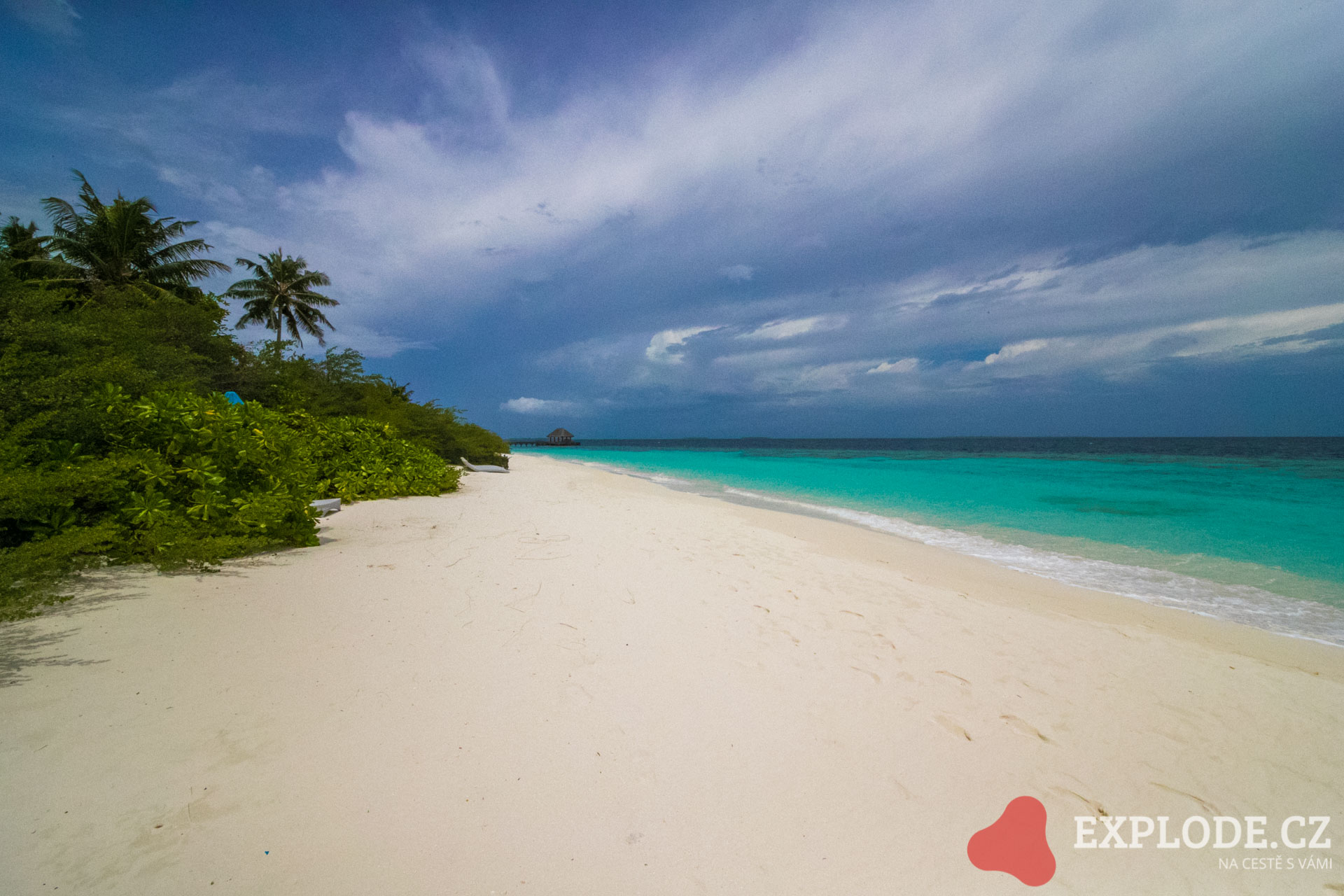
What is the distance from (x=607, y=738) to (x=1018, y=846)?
1947mm

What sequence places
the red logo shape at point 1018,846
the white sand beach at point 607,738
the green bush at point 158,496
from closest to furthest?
1. the white sand beach at point 607,738
2. the red logo shape at point 1018,846
3. the green bush at point 158,496

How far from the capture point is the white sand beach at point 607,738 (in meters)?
1.88

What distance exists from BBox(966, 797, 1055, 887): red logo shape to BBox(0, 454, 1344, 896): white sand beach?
0.05m

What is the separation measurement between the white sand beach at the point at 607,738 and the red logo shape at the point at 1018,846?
0.05 m

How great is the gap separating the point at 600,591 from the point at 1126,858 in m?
3.77

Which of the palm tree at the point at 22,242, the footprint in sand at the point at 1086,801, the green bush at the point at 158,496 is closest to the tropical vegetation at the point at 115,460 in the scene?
the green bush at the point at 158,496

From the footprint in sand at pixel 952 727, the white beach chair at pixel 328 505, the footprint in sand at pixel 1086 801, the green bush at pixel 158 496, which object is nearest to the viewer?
the footprint in sand at pixel 1086 801

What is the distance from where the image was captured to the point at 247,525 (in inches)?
199

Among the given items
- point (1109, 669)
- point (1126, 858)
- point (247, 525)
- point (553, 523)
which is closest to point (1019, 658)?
point (1109, 669)

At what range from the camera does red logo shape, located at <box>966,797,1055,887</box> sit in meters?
2.09

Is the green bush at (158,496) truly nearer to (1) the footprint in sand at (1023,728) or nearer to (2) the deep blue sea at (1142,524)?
(1) the footprint in sand at (1023,728)

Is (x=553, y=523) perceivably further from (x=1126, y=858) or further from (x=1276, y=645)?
(x=1276, y=645)

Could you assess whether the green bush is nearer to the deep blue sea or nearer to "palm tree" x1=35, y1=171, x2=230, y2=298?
the deep blue sea

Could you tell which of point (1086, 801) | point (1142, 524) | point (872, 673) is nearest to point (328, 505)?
point (872, 673)
